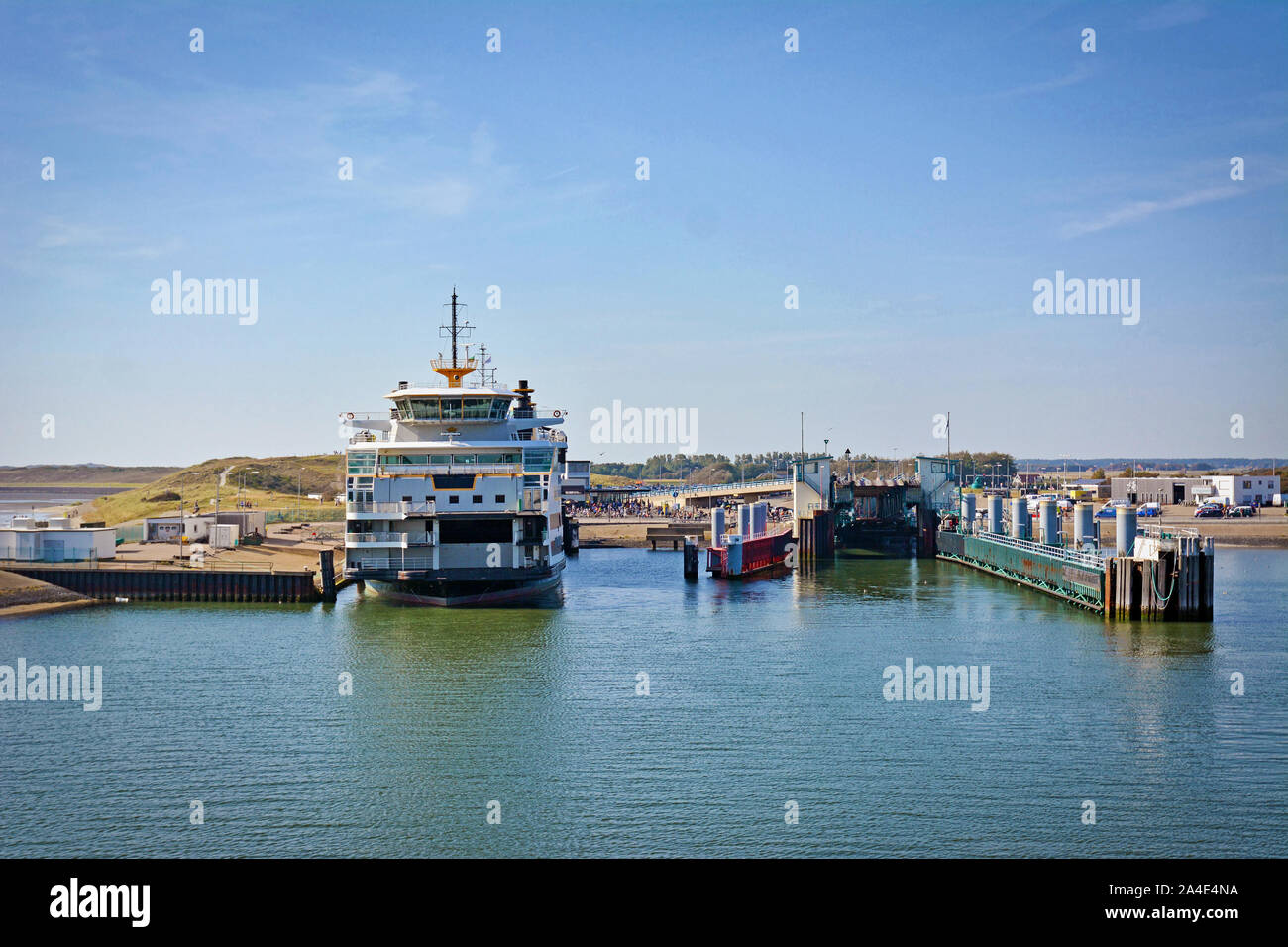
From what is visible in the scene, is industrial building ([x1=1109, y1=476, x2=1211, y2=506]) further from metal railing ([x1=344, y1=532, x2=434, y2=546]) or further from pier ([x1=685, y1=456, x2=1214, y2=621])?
metal railing ([x1=344, y1=532, x2=434, y2=546])

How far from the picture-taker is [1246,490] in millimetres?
114938

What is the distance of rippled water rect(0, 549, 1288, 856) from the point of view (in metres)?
20.0

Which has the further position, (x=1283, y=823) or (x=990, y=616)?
(x=990, y=616)

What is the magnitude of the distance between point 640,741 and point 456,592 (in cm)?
2206

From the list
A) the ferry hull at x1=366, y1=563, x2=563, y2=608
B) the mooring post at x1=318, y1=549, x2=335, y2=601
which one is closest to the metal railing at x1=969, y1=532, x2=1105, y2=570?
the ferry hull at x1=366, y1=563, x2=563, y2=608

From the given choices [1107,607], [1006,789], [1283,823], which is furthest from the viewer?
[1107,607]

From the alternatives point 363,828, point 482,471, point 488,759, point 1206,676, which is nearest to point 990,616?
point 1206,676

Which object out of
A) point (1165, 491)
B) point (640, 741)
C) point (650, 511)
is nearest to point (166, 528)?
point (640, 741)

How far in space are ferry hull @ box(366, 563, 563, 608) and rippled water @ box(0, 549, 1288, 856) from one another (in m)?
1.31

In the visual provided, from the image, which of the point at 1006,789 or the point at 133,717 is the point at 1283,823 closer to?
the point at 1006,789

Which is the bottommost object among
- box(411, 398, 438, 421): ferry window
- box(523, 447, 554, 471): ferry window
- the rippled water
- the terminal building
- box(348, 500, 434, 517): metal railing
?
the rippled water

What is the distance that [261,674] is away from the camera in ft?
112
